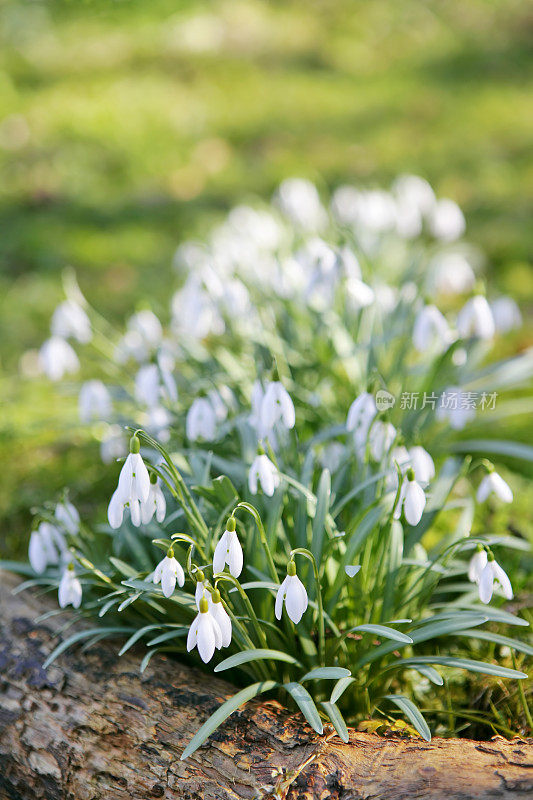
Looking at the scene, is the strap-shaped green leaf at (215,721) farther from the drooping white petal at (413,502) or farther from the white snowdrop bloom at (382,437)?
the white snowdrop bloom at (382,437)

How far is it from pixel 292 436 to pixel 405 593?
64 centimetres

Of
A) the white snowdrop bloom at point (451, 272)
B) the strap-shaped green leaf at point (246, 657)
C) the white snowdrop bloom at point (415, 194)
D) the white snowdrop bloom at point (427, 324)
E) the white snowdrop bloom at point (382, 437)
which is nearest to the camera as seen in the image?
the strap-shaped green leaf at point (246, 657)

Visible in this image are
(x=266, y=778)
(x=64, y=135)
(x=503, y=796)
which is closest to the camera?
(x=503, y=796)

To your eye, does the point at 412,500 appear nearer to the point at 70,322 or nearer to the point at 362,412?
the point at 362,412

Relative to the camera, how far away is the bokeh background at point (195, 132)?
4988mm

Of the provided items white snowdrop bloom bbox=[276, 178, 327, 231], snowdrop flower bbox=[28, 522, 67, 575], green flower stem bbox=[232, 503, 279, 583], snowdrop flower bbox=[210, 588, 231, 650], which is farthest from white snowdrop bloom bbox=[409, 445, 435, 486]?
white snowdrop bloom bbox=[276, 178, 327, 231]

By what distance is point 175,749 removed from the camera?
1743mm

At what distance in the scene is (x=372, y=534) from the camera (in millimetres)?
1938

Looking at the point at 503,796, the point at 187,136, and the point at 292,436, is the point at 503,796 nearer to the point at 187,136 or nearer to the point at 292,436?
the point at 292,436

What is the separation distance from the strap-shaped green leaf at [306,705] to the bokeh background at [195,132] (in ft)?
5.05

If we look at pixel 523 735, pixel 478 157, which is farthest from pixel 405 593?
pixel 478 157

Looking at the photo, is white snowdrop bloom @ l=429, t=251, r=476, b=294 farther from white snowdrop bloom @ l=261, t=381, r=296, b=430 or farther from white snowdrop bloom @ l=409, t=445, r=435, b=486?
white snowdrop bloom @ l=261, t=381, r=296, b=430

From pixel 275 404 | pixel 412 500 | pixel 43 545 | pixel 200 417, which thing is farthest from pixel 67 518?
pixel 412 500

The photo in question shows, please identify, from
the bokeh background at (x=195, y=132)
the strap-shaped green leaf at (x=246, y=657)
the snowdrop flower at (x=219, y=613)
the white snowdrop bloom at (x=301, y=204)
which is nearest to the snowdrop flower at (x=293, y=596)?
the snowdrop flower at (x=219, y=613)
